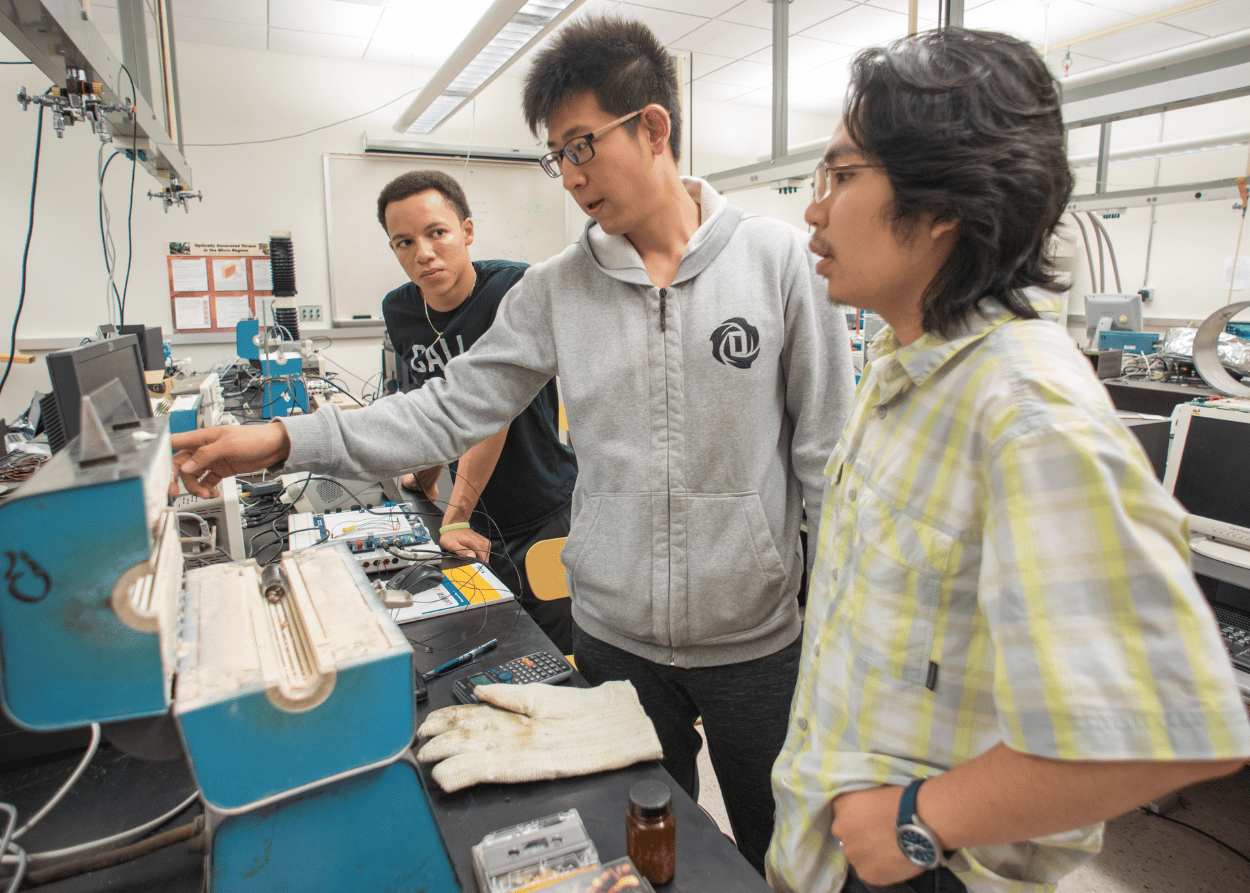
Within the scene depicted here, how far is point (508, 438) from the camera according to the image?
6.03 feet

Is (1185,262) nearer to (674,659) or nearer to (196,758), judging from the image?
(674,659)

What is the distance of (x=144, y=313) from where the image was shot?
15.2ft

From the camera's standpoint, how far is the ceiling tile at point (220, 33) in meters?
4.13

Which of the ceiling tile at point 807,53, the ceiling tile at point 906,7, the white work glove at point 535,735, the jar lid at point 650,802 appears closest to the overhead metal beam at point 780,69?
the ceiling tile at point 906,7

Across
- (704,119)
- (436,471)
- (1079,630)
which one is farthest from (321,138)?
(1079,630)

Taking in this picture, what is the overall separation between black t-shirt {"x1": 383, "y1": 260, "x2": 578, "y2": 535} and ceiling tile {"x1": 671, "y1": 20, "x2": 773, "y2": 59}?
10.8 ft

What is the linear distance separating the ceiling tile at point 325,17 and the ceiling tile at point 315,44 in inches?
2.7

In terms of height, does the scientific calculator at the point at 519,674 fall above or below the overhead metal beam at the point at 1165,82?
below

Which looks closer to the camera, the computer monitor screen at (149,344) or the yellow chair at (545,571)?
the yellow chair at (545,571)

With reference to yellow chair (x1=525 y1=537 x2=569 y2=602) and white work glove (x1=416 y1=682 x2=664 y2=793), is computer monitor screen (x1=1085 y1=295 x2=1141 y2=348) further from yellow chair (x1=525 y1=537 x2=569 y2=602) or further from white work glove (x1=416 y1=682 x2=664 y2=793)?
white work glove (x1=416 y1=682 x2=664 y2=793)

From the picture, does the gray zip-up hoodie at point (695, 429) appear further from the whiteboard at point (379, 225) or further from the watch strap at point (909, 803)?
the whiteboard at point (379, 225)

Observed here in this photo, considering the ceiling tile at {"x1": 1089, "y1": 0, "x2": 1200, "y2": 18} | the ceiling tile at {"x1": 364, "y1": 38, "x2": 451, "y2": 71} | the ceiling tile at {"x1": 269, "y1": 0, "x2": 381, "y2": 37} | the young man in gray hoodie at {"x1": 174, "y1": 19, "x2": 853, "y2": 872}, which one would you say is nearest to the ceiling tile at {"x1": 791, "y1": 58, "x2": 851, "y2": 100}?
the ceiling tile at {"x1": 1089, "y1": 0, "x2": 1200, "y2": 18}

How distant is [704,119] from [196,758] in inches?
256

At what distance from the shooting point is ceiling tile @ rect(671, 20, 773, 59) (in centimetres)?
441
